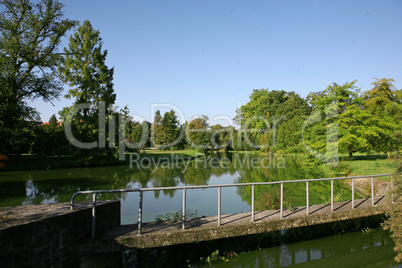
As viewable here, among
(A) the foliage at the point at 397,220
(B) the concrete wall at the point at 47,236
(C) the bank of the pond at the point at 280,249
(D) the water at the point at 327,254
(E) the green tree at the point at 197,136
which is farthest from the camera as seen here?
(E) the green tree at the point at 197,136

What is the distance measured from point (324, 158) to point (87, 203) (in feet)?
70.5

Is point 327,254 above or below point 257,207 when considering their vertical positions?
below

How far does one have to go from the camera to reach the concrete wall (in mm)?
3648

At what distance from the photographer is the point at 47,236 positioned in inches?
163

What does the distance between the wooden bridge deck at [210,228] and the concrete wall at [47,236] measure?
0.30m

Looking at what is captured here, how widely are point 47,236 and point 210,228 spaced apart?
9.93ft

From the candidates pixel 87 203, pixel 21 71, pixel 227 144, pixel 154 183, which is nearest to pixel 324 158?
pixel 154 183

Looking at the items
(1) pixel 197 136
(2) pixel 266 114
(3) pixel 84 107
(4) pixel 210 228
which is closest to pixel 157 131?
(1) pixel 197 136

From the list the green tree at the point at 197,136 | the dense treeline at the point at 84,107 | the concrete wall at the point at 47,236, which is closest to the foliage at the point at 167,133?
the green tree at the point at 197,136

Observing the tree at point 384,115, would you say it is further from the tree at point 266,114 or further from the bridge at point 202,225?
the tree at point 266,114

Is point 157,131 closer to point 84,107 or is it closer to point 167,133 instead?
point 167,133

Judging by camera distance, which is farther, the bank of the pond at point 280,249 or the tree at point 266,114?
the tree at point 266,114

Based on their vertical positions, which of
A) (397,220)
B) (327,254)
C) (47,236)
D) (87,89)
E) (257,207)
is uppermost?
(87,89)

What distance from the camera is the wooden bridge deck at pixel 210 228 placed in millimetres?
4934
